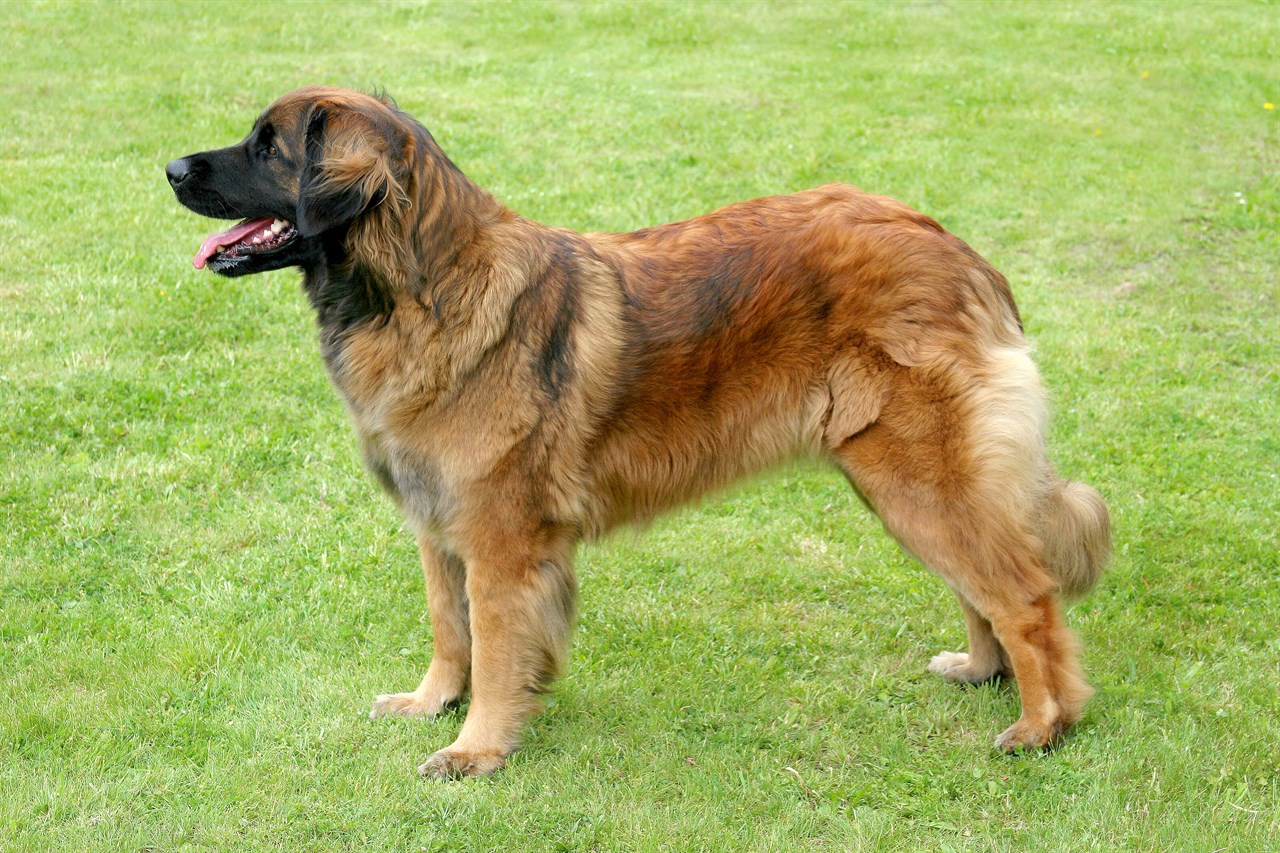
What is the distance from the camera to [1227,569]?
5.28m

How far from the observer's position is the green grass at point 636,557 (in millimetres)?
Result: 3879

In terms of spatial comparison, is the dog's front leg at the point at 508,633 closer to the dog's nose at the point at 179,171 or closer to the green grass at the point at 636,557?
the green grass at the point at 636,557

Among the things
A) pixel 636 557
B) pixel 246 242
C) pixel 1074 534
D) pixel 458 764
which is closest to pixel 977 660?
pixel 1074 534

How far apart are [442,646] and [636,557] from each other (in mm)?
1377

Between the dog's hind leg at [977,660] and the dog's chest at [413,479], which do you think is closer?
the dog's chest at [413,479]

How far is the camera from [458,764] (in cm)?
405

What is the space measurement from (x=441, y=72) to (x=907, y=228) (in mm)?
9520

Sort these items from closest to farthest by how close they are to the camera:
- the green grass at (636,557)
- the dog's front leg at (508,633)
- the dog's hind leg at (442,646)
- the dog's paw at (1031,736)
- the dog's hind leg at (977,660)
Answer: the green grass at (636,557) < the dog's front leg at (508,633) < the dog's paw at (1031,736) < the dog's hind leg at (442,646) < the dog's hind leg at (977,660)

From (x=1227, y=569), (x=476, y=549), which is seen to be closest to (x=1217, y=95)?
(x=1227, y=569)

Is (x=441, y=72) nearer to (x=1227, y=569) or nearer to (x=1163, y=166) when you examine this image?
(x=1163, y=166)

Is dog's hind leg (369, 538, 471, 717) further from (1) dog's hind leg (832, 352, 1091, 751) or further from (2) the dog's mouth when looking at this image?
(1) dog's hind leg (832, 352, 1091, 751)

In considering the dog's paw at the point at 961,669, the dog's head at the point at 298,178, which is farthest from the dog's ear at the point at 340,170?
the dog's paw at the point at 961,669

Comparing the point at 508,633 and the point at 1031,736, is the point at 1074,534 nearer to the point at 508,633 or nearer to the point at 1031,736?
the point at 1031,736

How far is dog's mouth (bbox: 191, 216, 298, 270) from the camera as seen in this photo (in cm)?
395
